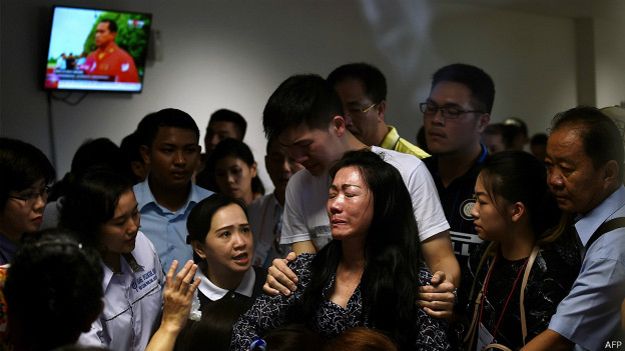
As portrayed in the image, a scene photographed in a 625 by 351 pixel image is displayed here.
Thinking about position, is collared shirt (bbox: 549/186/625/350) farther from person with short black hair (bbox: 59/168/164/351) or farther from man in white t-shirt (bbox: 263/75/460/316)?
person with short black hair (bbox: 59/168/164/351)

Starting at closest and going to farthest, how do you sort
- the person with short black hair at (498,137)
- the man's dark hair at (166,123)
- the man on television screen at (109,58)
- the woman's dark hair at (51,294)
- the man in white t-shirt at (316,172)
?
the woman's dark hair at (51,294)
the man in white t-shirt at (316,172)
the man's dark hair at (166,123)
the man on television screen at (109,58)
the person with short black hair at (498,137)

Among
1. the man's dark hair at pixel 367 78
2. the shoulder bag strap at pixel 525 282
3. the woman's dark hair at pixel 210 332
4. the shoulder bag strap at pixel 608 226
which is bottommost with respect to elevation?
the woman's dark hair at pixel 210 332

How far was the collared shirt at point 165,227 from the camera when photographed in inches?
109

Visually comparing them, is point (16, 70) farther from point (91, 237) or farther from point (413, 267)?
point (413, 267)

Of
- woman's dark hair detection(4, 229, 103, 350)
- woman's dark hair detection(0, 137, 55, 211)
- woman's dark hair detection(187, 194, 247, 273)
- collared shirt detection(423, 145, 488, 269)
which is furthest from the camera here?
woman's dark hair detection(187, 194, 247, 273)

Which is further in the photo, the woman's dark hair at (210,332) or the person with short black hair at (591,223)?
the woman's dark hair at (210,332)

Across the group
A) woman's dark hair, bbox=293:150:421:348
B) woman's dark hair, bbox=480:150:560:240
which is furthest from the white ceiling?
woman's dark hair, bbox=293:150:421:348

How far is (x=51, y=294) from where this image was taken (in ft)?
4.36

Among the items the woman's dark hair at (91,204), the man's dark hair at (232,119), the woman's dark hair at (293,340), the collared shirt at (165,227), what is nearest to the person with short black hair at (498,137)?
the man's dark hair at (232,119)

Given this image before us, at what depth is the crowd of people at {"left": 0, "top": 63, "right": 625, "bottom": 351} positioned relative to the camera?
1.88 meters

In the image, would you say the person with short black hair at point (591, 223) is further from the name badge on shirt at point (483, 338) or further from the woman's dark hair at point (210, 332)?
the woman's dark hair at point (210, 332)

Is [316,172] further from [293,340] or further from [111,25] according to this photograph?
A: [111,25]

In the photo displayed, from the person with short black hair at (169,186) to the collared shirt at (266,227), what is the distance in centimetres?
43

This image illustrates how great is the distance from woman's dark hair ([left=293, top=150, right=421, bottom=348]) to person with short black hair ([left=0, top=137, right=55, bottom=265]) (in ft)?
2.58
